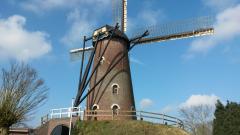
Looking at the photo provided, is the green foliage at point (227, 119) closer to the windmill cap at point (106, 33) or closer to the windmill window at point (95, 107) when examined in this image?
the windmill window at point (95, 107)

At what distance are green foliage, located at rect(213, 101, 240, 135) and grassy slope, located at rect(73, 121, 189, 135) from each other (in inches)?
106

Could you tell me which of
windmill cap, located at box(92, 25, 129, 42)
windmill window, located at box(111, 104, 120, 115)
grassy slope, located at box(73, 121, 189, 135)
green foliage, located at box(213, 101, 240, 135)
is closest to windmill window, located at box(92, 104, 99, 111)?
windmill window, located at box(111, 104, 120, 115)

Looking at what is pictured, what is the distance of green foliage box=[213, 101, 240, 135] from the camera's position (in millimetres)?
26703

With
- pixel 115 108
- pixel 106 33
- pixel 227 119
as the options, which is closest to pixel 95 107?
pixel 115 108

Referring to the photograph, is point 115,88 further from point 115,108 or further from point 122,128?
point 122,128

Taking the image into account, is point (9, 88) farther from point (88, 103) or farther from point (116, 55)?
point (116, 55)

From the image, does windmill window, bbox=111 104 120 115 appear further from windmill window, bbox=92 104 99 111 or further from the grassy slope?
the grassy slope

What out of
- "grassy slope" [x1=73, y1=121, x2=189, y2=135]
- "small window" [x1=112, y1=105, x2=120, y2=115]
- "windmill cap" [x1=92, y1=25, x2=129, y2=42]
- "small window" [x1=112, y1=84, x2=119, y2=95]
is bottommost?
"grassy slope" [x1=73, y1=121, x2=189, y2=135]

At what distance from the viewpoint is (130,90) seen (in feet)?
106

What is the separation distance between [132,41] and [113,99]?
6.49m

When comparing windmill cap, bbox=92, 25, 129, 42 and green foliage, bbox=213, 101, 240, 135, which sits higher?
windmill cap, bbox=92, 25, 129, 42

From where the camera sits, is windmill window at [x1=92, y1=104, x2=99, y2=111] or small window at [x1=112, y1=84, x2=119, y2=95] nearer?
windmill window at [x1=92, y1=104, x2=99, y2=111]

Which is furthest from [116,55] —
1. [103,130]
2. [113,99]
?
[103,130]

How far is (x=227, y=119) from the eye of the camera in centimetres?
2742
